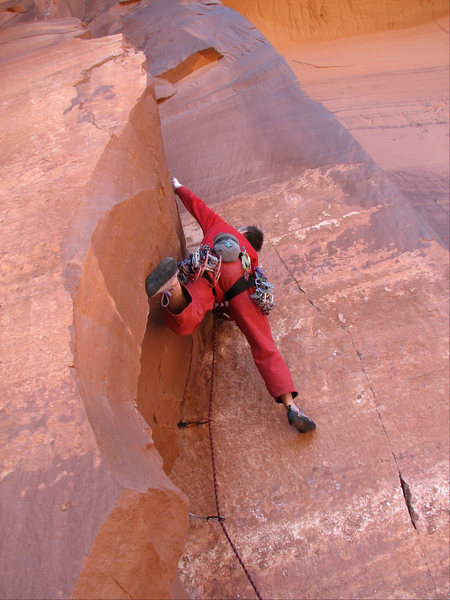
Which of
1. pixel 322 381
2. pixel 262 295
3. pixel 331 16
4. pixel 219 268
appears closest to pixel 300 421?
pixel 322 381

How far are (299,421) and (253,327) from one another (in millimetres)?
441

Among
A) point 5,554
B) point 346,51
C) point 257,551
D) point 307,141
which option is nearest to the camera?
point 5,554

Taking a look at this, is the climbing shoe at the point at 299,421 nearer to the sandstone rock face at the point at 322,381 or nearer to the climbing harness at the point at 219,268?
the sandstone rock face at the point at 322,381

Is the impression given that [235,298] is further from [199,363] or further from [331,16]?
[331,16]

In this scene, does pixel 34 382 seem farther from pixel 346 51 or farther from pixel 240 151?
pixel 346 51

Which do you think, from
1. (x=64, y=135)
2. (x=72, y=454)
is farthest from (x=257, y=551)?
(x=64, y=135)

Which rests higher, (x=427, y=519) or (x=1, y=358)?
(x=1, y=358)

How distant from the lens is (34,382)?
4.11 ft

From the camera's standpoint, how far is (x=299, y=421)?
2055 millimetres

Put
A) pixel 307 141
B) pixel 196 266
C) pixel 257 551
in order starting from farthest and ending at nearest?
1. pixel 307 141
2. pixel 196 266
3. pixel 257 551

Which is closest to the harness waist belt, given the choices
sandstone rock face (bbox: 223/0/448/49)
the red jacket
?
the red jacket

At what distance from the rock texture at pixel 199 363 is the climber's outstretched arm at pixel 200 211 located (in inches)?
3.9

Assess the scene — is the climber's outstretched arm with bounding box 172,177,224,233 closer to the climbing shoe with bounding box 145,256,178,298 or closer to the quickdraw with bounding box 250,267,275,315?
the quickdraw with bounding box 250,267,275,315

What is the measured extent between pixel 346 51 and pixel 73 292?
4.80 m
